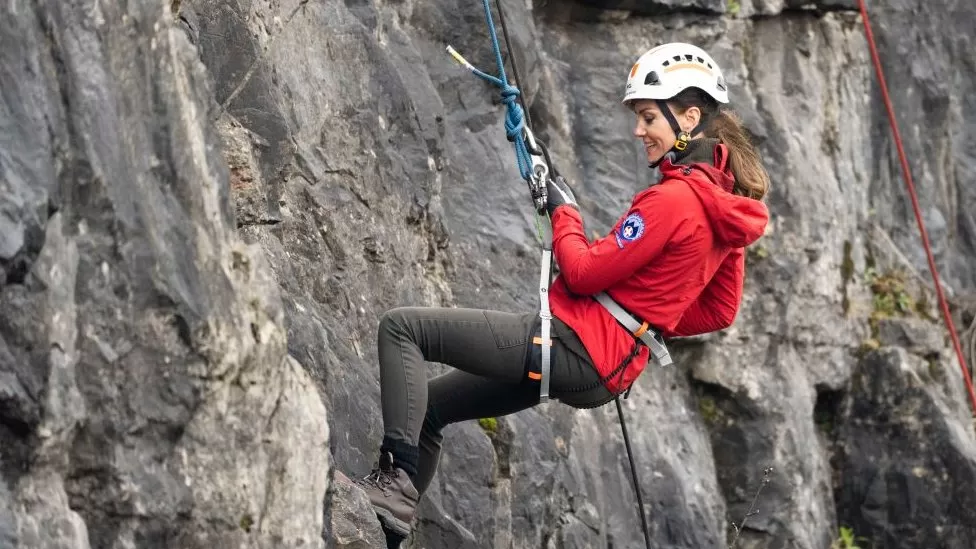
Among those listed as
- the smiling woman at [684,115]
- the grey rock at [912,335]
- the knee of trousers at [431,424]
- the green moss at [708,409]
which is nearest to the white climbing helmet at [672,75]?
the smiling woman at [684,115]

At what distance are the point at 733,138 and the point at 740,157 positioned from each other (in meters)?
0.12

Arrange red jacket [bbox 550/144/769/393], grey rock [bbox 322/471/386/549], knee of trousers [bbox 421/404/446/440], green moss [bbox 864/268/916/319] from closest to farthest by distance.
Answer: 1. grey rock [bbox 322/471/386/549]
2. red jacket [bbox 550/144/769/393]
3. knee of trousers [bbox 421/404/446/440]
4. green moss [bbox 864/268/916/319]

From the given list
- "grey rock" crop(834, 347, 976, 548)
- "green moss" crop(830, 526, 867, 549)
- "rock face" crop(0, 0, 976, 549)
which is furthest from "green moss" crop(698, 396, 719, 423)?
"green moss" crop(830, 526, 867, 549)

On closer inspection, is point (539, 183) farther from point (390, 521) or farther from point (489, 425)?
point (489, 425)

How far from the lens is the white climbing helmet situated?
6160 mm

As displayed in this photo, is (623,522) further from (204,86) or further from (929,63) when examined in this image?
(929,63)

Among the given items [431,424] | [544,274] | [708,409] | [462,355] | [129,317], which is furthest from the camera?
[708,409]

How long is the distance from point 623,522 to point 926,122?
635 centimetres

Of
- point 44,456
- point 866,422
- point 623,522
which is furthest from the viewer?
point 866,422

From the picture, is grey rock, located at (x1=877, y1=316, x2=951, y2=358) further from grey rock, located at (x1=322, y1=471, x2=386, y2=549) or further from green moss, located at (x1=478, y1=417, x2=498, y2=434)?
grey rock, located at (x1=322, y1=471, x2=386, y2=549)

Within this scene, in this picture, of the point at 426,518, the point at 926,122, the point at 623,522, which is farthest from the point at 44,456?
the point at 926,122

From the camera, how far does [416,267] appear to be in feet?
27.8

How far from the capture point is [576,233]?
605cm

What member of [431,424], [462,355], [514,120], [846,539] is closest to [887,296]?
[846,539]
